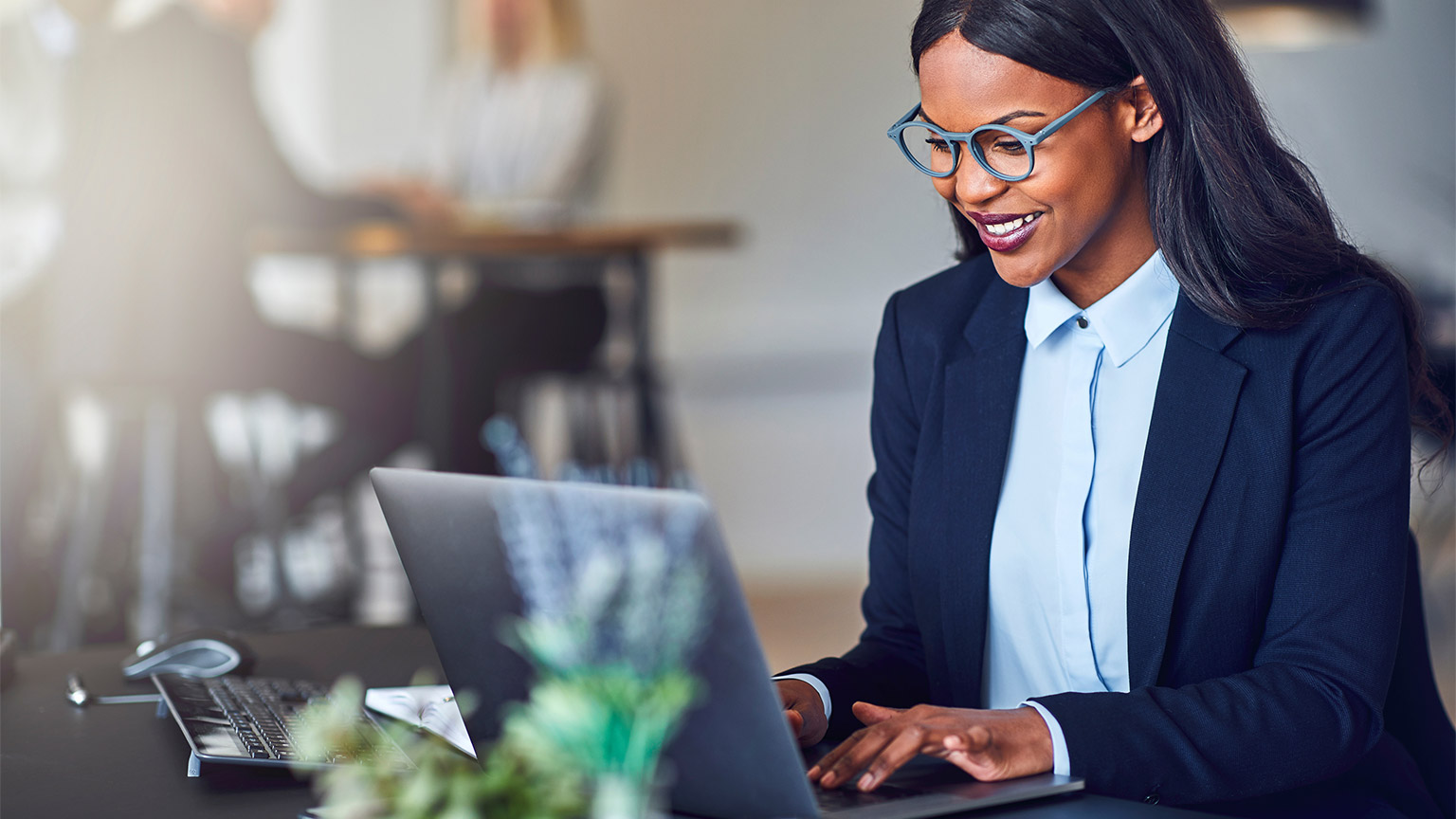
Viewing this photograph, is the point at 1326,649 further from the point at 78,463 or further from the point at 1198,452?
the point at 78,463

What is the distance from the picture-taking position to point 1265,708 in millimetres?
933

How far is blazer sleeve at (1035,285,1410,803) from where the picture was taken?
0.88 metres

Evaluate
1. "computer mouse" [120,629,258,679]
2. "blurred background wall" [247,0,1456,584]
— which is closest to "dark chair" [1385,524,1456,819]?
"computer mouse" [120,629,258,679]

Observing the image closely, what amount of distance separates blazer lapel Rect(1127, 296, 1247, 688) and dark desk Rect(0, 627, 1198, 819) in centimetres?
30

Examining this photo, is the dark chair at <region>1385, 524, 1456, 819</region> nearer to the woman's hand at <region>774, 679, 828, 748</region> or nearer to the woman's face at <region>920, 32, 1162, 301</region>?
the woman's face at <region>920, 32, 1162, 301</region>

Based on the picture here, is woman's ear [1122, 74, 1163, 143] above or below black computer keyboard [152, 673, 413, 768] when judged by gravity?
above

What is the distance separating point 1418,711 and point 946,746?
54cm

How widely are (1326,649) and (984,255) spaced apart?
467 millimetres

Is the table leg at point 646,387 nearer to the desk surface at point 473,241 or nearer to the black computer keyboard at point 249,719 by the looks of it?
the desk surface at point 473,241

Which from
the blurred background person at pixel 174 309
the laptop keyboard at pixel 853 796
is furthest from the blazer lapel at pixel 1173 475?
the blurred background person at pixel 174 309

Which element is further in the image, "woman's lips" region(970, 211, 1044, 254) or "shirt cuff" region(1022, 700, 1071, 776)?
"woman's lips" region(970, 211, 1044, 254)

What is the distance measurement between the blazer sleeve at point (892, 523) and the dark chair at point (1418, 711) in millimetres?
368

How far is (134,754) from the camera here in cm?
91

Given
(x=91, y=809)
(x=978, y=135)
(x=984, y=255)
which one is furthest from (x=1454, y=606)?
(x=91, y=809)
